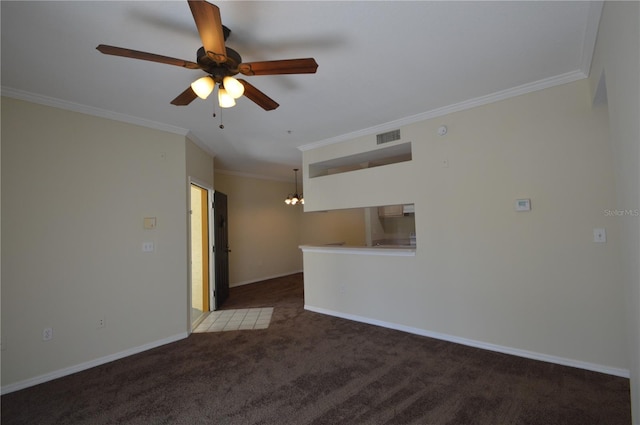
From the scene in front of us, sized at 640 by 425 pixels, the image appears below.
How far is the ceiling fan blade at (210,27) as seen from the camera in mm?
1340

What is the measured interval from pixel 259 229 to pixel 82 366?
452 centimetres

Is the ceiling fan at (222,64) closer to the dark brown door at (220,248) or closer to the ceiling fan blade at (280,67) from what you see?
the ceiling fan blade at (280,67)

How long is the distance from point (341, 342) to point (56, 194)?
328 cm

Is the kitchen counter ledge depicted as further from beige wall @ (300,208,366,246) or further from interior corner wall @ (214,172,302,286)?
beige wall @ (300,208,366,246)

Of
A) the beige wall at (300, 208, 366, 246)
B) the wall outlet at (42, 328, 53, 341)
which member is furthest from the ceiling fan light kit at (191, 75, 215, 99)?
the beige wall at (300, 208, 366, 246)

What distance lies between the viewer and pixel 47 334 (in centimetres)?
265

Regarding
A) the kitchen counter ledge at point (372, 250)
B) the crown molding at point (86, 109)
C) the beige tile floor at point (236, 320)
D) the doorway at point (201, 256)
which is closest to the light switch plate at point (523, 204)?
the kitchen counter ledge at point (372, 250)

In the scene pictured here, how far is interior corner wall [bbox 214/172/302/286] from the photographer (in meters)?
6.57

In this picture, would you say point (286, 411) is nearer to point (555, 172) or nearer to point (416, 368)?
point (416, 368)

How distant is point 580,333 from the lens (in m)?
2.51

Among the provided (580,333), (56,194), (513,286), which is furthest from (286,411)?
(56,194)

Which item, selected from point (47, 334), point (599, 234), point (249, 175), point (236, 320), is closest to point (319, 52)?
point (599, 234)

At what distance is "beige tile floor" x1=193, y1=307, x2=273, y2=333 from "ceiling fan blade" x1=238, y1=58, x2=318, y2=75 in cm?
315

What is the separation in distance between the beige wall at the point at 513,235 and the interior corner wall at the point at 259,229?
3.83 m
